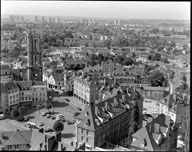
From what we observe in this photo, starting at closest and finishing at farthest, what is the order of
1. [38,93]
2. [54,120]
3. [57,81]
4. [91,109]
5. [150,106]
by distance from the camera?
[91,109], [54,120], [38,93], [150,106], [57,81]

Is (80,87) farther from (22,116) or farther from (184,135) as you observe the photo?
(184,135)

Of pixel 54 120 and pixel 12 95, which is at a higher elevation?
pixel 12 95

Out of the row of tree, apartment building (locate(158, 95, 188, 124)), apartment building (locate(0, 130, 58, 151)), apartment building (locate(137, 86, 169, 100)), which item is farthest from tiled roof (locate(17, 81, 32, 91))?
the row of tree

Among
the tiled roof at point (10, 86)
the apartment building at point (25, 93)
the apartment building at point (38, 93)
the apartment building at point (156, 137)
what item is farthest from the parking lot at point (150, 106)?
the tiled roof at point (10, 86)

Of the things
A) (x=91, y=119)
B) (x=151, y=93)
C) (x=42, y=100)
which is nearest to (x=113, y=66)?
(x=151, y=93)

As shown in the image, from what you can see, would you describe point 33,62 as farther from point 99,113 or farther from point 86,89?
point 99,113

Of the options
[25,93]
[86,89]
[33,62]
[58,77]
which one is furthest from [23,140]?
[58,77]

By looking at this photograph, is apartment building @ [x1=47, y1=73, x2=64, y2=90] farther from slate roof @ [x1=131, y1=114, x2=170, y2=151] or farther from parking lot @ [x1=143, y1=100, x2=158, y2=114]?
slate roof @ [x1=131, y1=114, x2=170, y2=151]
